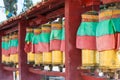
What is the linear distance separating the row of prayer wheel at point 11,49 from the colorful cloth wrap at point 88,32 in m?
3.98

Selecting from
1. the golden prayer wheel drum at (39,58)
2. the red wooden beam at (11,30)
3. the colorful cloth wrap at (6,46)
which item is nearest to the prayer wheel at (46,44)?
the golden prayer wheel drum at (39,58)

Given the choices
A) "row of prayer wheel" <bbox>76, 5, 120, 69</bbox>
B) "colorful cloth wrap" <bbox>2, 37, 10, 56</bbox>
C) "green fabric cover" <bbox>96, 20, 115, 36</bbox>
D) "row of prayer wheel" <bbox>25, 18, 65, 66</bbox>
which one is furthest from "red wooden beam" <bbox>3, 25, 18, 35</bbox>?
"green fabric cover" <bbox>96, 20, 115, 36</bbox>

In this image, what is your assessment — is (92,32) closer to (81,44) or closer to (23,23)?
(81,44)

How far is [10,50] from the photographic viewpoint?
8.13 m

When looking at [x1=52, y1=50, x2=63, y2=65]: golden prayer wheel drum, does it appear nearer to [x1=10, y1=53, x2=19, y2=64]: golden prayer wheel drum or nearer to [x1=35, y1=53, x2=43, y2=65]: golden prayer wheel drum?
[x1=35, y1=53, x2=43, y2=65]: golden prayer wheel drum

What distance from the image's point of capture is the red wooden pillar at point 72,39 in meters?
4.35

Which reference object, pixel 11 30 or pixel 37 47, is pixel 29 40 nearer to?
pixel 37 47

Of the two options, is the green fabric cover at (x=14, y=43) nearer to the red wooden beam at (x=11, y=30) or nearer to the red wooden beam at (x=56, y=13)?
the red wooden beam at (x=11, y=30)

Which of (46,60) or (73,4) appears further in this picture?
(46,60)

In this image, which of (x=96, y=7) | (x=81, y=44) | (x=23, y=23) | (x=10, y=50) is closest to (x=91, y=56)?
(x=81, y=44)

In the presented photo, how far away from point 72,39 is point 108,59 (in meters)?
0.98

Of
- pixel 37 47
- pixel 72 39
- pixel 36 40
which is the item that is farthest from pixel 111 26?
pixel 36 40

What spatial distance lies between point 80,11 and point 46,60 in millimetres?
1472

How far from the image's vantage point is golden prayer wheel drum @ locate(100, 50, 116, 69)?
343 cm
